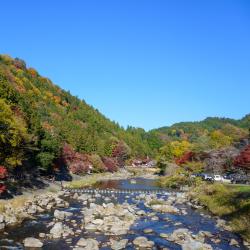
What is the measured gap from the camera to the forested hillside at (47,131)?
46.7 meters

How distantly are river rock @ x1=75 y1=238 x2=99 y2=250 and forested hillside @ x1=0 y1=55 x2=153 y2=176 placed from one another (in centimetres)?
1962

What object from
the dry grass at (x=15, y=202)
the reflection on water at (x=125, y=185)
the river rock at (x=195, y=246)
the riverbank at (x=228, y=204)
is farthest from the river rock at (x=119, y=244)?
the reflection on water at (x=125, y=185)

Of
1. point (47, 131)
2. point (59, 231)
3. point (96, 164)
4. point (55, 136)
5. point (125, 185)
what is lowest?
point (59, 231)

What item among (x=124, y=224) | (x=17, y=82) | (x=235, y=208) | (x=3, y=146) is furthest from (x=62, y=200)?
(x=17, y=82)

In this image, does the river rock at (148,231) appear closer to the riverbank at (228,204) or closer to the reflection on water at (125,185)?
the riverbank at (228,204)

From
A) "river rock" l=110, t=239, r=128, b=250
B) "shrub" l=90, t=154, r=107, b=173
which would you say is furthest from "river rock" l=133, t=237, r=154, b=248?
"shrub" l=90, t=154, r=107, b=173

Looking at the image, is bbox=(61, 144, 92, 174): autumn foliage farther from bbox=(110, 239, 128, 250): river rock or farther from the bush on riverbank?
bbox=(110, 239, 128, 250): river rock

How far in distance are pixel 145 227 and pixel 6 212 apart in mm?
13281

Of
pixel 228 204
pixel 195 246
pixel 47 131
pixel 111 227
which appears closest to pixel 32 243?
pixel 111 227

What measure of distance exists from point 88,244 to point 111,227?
659cm

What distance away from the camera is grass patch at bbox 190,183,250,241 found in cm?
3275

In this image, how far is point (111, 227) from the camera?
108 ft

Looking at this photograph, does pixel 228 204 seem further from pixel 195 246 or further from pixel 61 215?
pixel 61 215

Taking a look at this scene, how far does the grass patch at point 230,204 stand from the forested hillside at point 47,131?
24.3 meters
